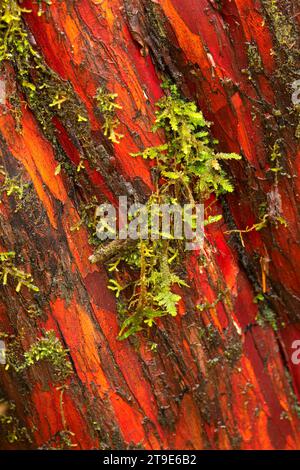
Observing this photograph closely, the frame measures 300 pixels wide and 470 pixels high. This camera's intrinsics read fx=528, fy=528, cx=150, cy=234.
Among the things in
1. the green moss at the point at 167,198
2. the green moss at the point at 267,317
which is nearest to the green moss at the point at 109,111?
the green moss at the point at 167,198

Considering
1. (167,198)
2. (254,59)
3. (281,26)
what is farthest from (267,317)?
(281,26)

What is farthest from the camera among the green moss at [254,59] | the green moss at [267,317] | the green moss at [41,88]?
the green moss at [267,317]

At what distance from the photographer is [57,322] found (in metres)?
2.20

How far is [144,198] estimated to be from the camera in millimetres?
2170

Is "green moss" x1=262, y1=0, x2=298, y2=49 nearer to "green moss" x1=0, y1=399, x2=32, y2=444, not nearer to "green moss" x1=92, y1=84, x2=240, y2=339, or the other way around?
"green moss" x1=92, y1=84, x2=240, y2=339

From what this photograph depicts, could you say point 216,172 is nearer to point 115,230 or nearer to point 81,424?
A: point 115,230

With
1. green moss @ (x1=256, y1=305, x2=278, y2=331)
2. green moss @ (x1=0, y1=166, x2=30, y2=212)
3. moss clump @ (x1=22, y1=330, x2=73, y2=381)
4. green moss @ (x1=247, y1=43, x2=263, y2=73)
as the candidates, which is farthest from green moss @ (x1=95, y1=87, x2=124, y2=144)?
green moss @ (x1=256, y1=305, x2=278, y2=331)

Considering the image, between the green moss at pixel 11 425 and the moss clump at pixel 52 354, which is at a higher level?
the moss clump at pixel 52 354

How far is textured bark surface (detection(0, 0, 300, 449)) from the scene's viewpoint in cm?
209

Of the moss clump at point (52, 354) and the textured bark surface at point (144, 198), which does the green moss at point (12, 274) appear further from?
the moss clump at point (52, 354)

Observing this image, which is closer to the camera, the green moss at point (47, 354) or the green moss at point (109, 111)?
the green moss at point (109, 111)

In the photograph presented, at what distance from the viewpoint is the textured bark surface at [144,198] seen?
2092mm

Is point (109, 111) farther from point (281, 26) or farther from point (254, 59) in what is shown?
point (281, 26)

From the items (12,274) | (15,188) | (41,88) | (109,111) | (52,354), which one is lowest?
(52,354)
